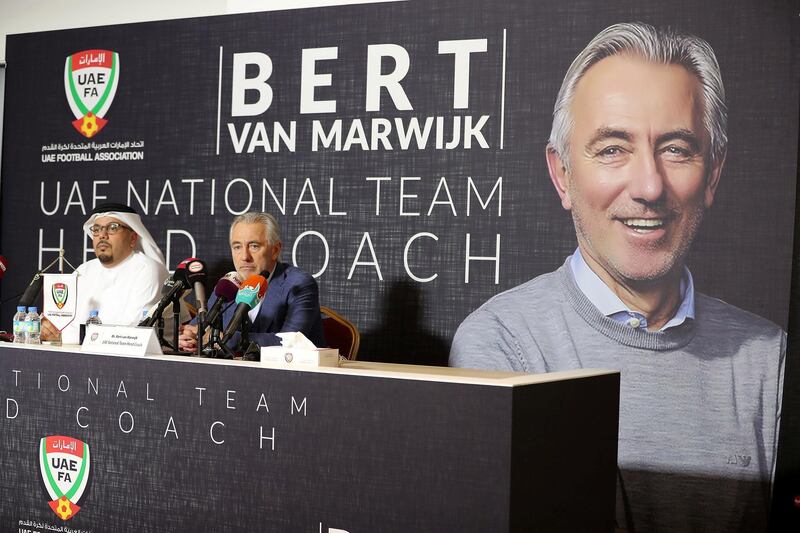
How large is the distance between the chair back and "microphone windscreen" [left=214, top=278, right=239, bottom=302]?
1.36 m

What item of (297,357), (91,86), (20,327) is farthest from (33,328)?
(91,86)

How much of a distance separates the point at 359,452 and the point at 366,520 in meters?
0.20

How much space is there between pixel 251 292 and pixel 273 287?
1110 millimetres

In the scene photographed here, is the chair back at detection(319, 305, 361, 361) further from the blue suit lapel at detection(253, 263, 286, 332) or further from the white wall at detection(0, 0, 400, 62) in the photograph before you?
the white wall at detection(0, 0, 400, 62)

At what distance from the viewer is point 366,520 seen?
283 centimetres

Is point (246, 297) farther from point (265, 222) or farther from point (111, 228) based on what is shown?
point (111, 228)

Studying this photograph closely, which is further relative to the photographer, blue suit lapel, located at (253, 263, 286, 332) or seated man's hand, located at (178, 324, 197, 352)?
blue suit lapel, located at (253, 263, 286, 332)

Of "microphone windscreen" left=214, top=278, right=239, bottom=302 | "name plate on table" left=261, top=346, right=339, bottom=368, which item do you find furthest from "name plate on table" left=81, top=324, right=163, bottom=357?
"name plate on table" left=261, top=346, right=339, bottom=368

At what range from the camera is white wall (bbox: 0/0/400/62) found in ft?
18.7

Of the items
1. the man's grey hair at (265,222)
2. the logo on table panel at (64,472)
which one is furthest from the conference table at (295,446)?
the man's grey hair at (265,222)

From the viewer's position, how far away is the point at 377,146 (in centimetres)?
524

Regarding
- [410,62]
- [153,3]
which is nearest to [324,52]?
[410,62]

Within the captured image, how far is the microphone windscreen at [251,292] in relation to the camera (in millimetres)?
3365

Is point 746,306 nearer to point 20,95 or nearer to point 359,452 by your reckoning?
point 359,452
